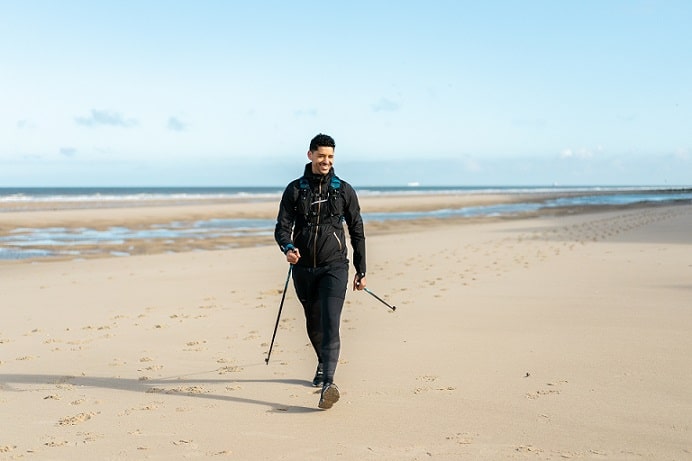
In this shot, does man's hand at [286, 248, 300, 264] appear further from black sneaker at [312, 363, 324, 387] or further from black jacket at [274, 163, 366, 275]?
black sneaker at [312, 363, 324, 387]

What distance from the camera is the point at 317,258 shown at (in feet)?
18.8

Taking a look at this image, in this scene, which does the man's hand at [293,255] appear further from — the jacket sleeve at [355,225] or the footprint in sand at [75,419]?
the footprint in sand at [75,419]

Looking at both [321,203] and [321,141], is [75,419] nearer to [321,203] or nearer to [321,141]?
[321,203]

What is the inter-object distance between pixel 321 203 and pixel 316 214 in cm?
9

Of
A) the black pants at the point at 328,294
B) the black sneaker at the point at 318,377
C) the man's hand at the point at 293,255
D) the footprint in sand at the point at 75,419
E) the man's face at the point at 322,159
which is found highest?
the man's face at the point at 322,159

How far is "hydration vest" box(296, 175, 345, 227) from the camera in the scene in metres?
5.69

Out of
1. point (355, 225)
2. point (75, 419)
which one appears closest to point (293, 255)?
point (355, 225)

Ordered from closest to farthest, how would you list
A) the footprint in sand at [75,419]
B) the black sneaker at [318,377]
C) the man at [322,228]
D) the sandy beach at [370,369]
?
the sandy beach at [370,369], the footprint in sand at [75,419], the man at [322,228], the black sneaker at [318,377]

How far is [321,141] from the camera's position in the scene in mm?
5629

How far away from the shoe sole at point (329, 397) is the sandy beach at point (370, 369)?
6cm

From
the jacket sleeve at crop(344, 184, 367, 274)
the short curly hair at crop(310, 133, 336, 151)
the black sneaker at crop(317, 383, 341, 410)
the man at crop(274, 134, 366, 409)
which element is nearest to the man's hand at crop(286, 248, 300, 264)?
the man at crop(274, 134, 366, 409)

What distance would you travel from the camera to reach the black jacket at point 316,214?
570 centimetres

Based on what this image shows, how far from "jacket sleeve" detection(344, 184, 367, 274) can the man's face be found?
0.71 ft

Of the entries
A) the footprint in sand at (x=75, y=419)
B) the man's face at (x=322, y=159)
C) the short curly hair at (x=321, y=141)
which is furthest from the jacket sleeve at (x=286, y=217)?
the footprint in sand at (x=75, y=419)
